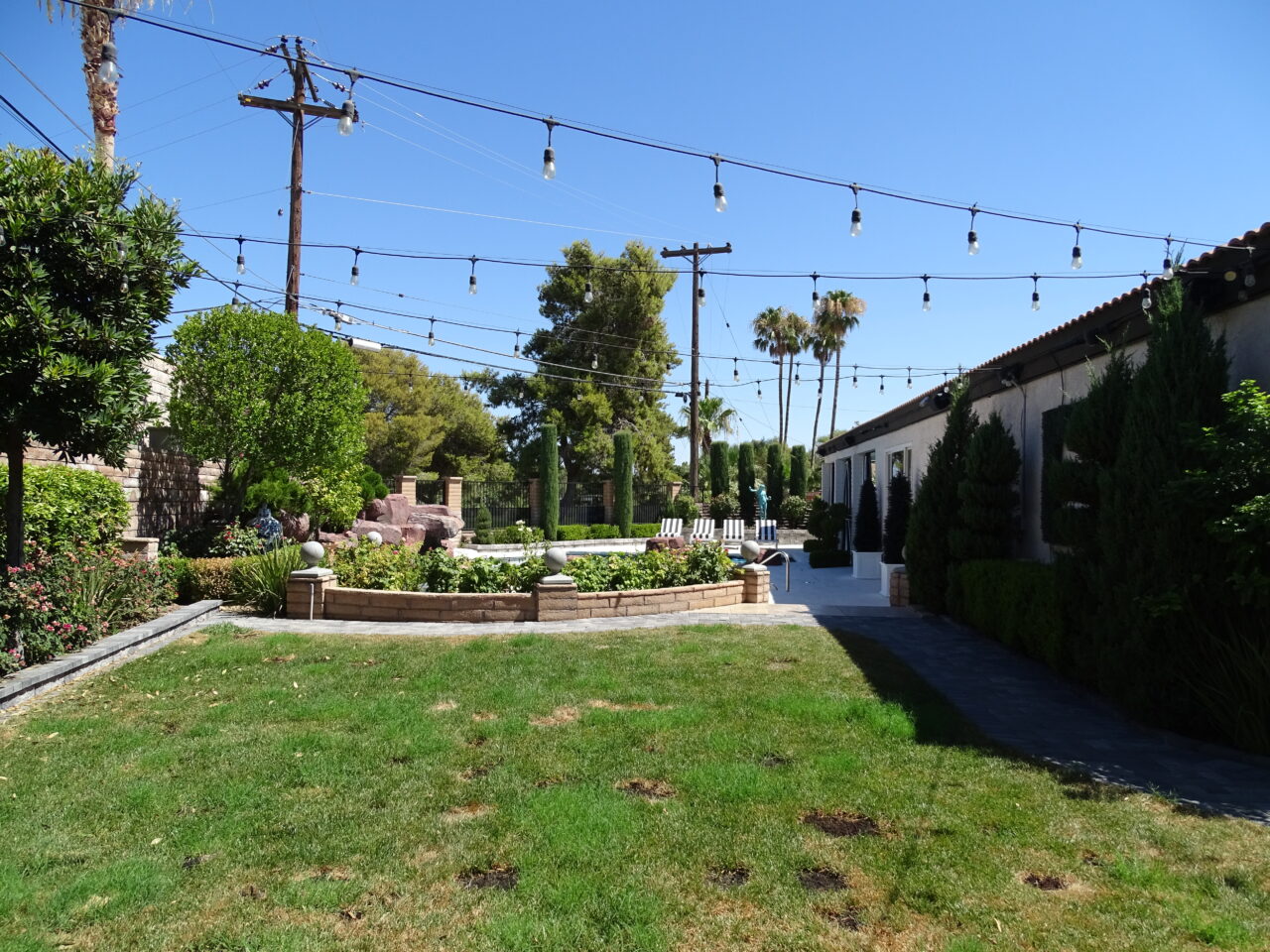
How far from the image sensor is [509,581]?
9.17 meters

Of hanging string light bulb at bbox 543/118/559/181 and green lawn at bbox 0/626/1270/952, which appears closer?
green lawn at bbox 0/626/1270/952

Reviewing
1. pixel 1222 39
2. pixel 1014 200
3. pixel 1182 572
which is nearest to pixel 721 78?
pixel 1014 200

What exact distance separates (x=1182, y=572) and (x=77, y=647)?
789 cm

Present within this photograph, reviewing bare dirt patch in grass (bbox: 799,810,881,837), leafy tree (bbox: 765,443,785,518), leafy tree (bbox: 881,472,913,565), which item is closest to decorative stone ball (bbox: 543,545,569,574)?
leafy tree (bbox: 881,472,913,565)

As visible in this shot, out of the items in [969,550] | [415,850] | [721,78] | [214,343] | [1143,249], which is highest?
[721,78]

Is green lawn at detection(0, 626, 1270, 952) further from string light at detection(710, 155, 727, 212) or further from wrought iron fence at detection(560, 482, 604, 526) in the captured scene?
wrought iron fence at detection(560, 482, 604, 526)

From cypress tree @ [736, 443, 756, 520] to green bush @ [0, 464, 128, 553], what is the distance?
76.5ft

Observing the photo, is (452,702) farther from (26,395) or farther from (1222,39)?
(1222,39)

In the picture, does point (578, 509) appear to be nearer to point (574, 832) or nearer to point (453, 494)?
point (453, 494)

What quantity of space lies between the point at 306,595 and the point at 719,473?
22837 mm

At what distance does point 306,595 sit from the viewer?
8.90 m

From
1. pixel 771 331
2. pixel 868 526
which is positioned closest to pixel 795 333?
pixel 771 331

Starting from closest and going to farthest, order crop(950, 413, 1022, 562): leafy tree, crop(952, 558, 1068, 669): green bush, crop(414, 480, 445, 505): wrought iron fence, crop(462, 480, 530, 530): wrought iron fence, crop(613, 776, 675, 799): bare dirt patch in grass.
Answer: crop(613, 776, 675, 799): bare dirt patch in grass → crop(952, 558, 1068, 669): green bush → crop(950, 413, 1022, 562): leafy tree → crop(414, 480, 445, 505): wrought iron fence → crop(462, 480, 530, 530): wrought iron fence

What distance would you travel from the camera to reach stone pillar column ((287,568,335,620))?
8.89 m
